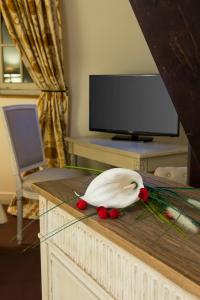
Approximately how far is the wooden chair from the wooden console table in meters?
0.23

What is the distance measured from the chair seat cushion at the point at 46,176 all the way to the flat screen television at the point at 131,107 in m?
0.47

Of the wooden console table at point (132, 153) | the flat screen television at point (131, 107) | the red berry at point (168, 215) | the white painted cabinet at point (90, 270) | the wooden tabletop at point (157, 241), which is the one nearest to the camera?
the wooden tabletop at point (157, 241)

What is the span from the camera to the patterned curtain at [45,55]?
3240 mm

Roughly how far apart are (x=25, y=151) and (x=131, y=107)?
0.89 metres

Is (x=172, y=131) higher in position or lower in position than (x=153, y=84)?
lower

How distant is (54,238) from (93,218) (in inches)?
11.8

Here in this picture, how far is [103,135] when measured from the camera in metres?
3.51

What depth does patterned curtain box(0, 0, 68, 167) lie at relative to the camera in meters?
3.24

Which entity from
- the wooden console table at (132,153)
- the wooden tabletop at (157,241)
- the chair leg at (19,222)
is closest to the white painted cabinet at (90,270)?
the wooden tabletop at (157,241)

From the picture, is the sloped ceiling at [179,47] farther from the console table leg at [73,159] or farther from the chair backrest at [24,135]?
the console table leg at [73,159]

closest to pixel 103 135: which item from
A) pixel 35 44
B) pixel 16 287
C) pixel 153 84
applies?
pixel 153 84

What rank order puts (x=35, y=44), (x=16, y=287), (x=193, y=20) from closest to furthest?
(x=193, y=20) < (x=16, y=287) < (x=35, y=44)

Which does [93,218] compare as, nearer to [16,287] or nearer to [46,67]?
[16,287]

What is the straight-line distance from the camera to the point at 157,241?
83cm
